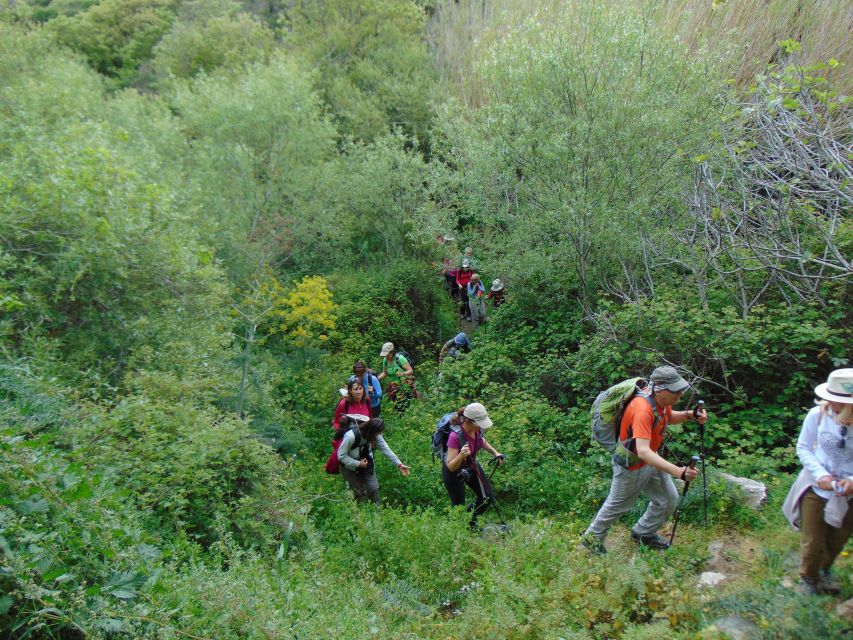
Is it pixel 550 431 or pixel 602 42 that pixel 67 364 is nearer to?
pixel 550 431

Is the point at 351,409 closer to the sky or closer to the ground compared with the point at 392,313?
closer to the sky

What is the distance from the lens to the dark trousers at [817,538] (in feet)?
13.1

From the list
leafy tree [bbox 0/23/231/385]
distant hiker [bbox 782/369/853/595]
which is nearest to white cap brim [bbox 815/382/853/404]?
distant hiker [bbox 782/369/853/595]

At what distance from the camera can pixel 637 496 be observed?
207 inches

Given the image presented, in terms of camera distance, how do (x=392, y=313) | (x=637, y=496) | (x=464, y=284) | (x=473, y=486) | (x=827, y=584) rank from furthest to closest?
(x=464, y=284) → (x=392, y=313) → (x=473, y=486) → (x=637, y=496) → (x=827, y=584)

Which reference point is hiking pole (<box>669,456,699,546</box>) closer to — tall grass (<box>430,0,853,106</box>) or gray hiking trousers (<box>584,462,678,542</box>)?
gray hiking trousers (<box>584,462,678,542</box>)

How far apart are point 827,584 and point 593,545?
5.96ft

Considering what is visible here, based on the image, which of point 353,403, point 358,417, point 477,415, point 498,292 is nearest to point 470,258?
point 498,292

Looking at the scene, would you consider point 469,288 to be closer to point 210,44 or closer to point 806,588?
point 806,588

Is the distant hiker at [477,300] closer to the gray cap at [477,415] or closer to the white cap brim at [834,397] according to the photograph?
the gray cap at [477,415]

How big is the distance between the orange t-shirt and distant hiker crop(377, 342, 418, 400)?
571cm

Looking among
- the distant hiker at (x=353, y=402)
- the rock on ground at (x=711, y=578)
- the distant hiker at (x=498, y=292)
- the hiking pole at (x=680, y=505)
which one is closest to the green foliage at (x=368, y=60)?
the distant hiker at (x=498, y=292)

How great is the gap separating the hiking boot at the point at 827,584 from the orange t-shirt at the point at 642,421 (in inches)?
54.6

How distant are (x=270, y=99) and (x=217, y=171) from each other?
2.61 m
